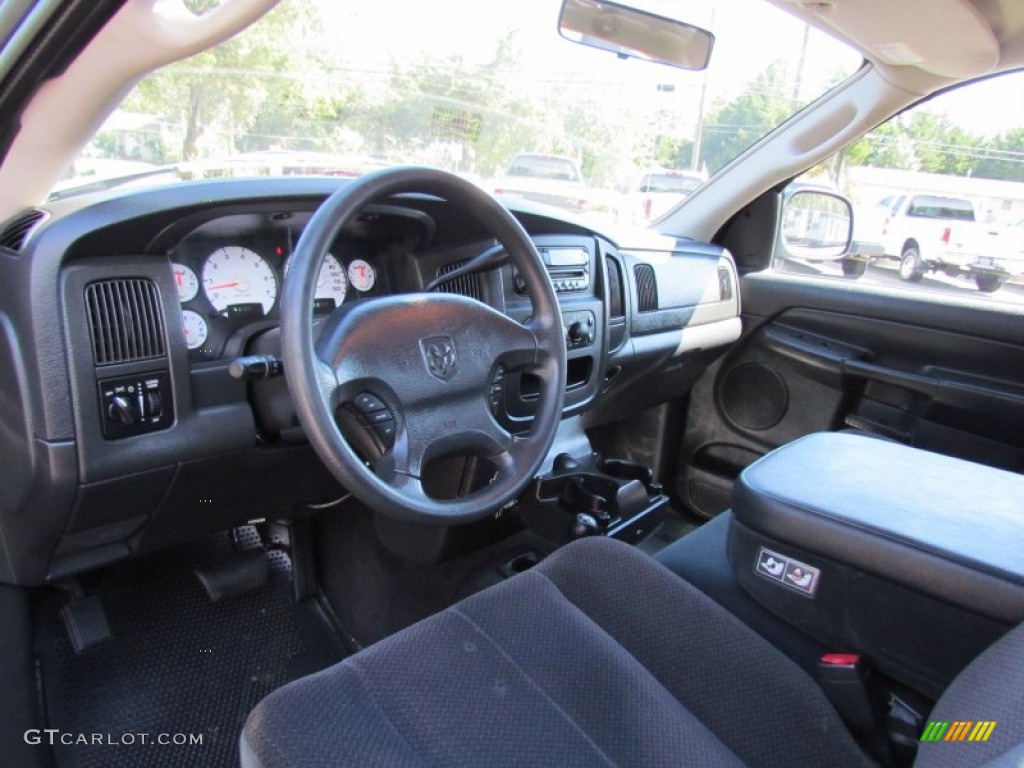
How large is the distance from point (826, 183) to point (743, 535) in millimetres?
1902

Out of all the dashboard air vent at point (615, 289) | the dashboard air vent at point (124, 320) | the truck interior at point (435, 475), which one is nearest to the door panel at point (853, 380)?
the truck interior at point (435, 475)

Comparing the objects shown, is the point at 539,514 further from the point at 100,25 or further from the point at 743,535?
the point at 100,25

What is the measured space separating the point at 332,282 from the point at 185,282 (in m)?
0.31

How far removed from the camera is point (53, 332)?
50.5 inches

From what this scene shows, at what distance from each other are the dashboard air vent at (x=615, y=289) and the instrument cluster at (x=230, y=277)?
0.95 meters

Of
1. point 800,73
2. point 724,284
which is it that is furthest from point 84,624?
point 800,73

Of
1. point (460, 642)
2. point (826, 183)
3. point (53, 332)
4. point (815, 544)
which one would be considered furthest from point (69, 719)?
point (826, 183)

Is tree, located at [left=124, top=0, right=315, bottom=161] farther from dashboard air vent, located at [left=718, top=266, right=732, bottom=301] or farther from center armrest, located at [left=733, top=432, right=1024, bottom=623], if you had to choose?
dashboard air vent, located at [left=718, top=266, right=732, bottom=301]

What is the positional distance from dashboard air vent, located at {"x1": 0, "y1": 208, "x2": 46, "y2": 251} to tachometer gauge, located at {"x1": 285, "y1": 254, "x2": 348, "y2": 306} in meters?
0.53

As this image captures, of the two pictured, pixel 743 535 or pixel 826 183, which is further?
pixel 826 183

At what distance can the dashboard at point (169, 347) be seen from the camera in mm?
1311

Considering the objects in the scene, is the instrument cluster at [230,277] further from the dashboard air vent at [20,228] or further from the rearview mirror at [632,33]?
the rearview mirror at [632,33]

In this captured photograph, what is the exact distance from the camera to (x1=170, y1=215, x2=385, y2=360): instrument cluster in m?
1.48

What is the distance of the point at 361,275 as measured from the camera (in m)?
1.75
